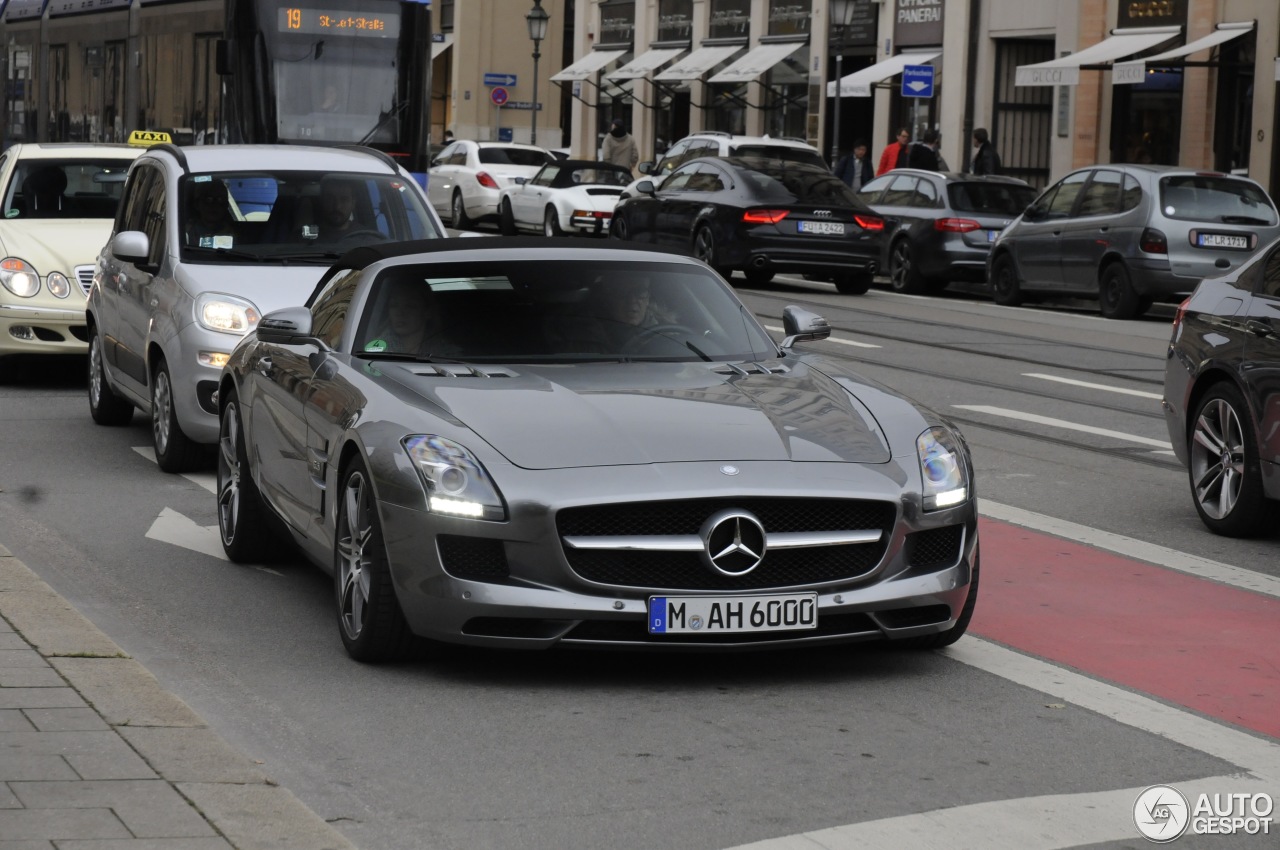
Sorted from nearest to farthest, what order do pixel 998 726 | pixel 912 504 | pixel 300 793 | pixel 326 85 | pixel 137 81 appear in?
1. pixel 300 793
2. pixel 998 726
3. pixel 912 504
4. pixel 326 85
5. pixel 137 81

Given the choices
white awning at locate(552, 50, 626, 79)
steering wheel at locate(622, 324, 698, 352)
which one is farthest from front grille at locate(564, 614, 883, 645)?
white awning at locate(552, 50, 626, 79)

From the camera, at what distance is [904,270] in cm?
2669

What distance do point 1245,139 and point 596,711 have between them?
29642 millimetres

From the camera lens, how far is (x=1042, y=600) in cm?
789

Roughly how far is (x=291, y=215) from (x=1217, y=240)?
13.0 meters

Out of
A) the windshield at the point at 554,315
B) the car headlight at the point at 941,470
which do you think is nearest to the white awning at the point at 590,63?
the windshield at the point at 554,315

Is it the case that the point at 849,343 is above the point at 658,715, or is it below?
above

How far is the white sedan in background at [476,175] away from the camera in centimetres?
3969

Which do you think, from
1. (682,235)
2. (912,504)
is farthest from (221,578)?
(682,235)

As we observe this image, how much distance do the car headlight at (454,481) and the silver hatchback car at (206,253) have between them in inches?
173

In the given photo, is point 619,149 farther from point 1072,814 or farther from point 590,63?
point 1072,814

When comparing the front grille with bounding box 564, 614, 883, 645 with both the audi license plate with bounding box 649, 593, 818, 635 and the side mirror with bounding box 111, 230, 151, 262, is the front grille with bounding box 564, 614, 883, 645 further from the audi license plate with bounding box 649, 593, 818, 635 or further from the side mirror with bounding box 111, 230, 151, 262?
the side mirror with bounding box 111, 230, 151, 262

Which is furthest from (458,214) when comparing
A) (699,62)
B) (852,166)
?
(699,62)

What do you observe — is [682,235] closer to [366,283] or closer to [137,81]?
[137,81]
